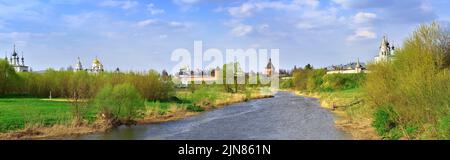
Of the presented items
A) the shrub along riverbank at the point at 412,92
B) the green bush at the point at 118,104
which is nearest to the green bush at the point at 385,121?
the shrub along riverbank at the point at 412,92

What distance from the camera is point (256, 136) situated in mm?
26438

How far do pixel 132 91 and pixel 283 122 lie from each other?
11508 mm

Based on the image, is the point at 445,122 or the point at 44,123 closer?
the point at 445,122

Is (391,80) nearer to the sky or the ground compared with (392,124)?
nearer to the sky

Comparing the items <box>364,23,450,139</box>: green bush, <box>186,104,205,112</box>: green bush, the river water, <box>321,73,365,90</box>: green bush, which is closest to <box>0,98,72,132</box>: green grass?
the river water

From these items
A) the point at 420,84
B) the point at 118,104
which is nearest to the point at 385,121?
the point at 420,84

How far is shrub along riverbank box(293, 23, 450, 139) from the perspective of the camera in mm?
20016

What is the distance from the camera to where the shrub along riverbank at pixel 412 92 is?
2002cm

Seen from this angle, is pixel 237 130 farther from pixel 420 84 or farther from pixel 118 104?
pixel 420 84

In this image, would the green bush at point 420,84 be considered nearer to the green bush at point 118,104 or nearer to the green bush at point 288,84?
the green bush at point 118,104

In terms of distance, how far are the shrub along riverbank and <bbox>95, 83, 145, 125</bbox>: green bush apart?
1491cm
